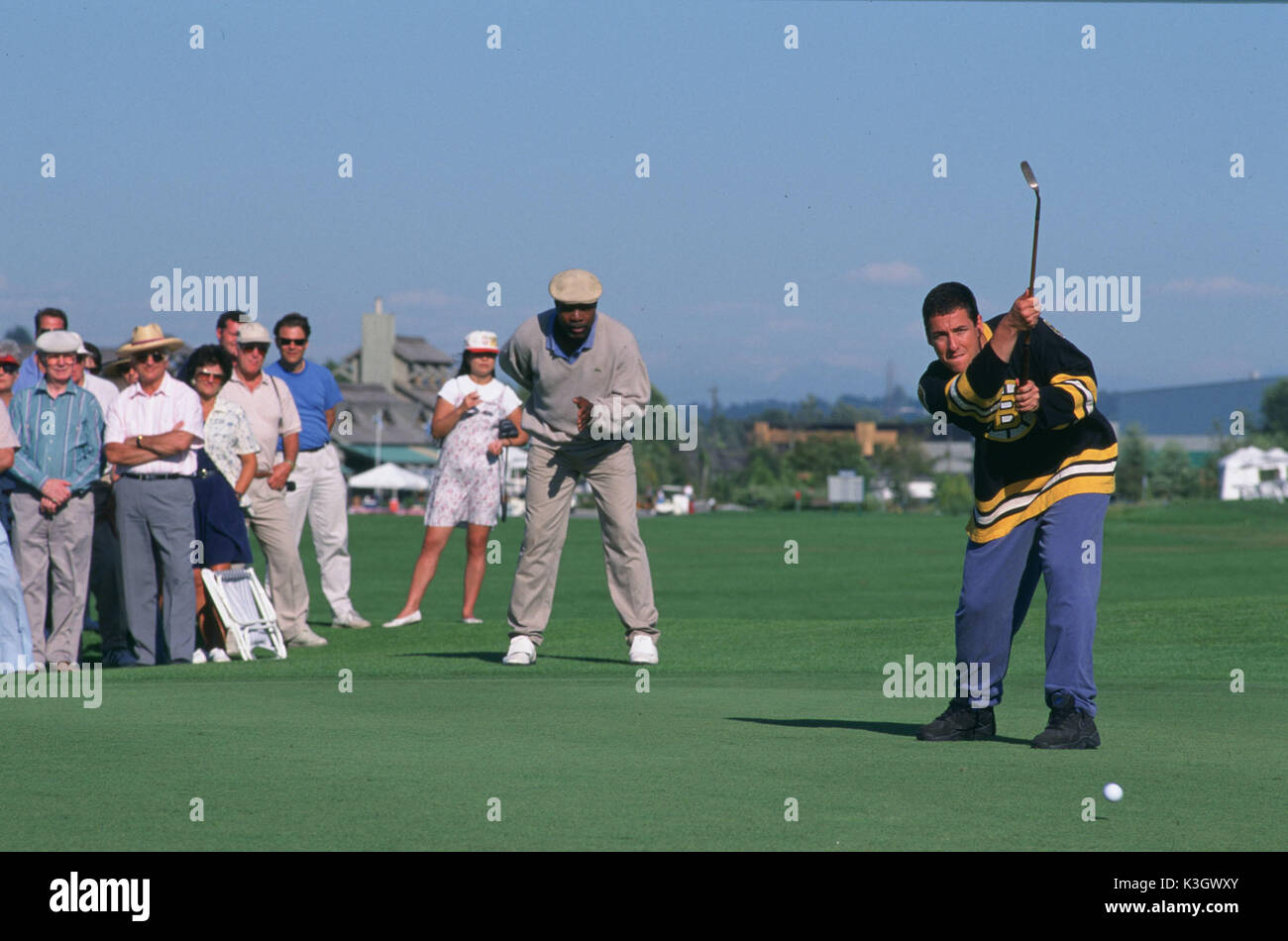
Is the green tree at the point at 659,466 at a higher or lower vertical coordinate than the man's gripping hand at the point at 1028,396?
lower

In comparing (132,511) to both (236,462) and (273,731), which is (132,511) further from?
(273,731)

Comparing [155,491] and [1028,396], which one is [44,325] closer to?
[155,491]

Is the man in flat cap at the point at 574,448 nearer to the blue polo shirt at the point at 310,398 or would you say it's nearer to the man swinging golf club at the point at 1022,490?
the blue polo shirt at the point at 310,398

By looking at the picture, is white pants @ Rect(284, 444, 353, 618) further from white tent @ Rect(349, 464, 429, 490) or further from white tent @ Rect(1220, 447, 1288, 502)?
white tent @ Rect(349, 464, 429, 490)

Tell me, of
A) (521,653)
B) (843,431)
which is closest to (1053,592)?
(521,653)

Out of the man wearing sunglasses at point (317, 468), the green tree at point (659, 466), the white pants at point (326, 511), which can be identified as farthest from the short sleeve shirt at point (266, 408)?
the green tree at point (659, 466)

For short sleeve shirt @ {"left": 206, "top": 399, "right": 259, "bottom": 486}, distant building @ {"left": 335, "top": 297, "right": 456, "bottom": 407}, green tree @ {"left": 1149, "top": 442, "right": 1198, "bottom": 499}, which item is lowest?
green tree @ {"left": 1149, "top": 442, "right": 1198, "bottom": 499}

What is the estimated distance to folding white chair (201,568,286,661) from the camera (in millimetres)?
11336

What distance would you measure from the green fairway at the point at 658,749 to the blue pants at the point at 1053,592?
30 centimetres

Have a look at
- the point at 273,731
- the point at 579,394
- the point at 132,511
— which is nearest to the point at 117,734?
the point at 273,731

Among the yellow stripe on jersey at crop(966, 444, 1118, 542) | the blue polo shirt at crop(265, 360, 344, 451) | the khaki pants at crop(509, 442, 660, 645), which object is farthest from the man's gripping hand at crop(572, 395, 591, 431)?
the blue polo shirt at crop(265, 360, 344, 451)

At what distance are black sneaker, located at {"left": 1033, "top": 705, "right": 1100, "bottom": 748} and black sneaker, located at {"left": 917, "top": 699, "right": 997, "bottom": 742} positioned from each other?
319 millimetres

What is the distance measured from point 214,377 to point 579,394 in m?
3.31

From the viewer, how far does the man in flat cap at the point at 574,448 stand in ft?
31.9
